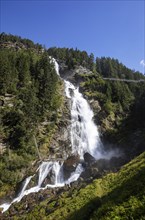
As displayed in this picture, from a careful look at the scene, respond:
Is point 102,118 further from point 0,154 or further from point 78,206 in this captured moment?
point 78,206

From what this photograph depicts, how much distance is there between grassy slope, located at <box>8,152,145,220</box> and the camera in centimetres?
1242

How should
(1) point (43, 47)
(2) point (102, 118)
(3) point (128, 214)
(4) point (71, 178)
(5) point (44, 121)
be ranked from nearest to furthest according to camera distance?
(3) point (128, 214), (4) point (71, 178), (5) point (44, 121), (2) point (102, 118), (1) point (43, 47)

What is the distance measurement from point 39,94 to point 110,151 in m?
21.7

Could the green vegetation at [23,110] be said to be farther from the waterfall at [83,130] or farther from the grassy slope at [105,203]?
the grassy slope at [105,203]

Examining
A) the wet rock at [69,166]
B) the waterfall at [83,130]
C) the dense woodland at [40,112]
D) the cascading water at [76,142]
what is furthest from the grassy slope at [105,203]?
the waterfall at [83,130]

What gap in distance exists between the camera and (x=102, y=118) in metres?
62.8

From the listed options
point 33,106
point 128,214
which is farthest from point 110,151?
point 128,214

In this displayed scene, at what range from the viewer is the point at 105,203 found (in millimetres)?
15195

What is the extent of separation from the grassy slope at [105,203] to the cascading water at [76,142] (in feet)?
41.2

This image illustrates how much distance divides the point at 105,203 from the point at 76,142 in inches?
1449

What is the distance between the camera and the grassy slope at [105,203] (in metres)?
12.4

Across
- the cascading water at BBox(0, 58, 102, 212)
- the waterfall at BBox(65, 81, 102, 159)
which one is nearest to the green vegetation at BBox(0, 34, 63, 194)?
the cascading water at BBox(0, 58, 102, 212)

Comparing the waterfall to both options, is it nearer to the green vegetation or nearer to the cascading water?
the cascading water

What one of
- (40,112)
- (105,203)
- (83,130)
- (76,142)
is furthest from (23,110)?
(105,203)
